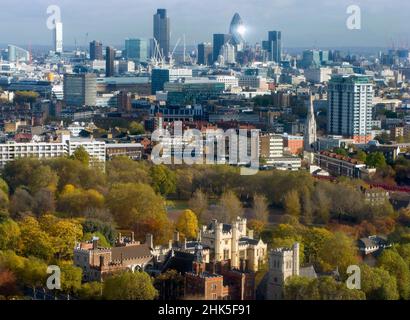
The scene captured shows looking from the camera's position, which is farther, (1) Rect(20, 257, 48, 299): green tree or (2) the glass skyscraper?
(2) the glass skyscraper

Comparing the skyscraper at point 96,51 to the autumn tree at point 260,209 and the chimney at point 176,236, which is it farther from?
the chimney at point 176,236

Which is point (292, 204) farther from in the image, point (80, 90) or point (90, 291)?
point (80, 90)

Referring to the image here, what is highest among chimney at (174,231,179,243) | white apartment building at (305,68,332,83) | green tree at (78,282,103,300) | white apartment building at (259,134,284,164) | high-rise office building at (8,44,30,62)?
high-rise office building at (8,44,30,62)

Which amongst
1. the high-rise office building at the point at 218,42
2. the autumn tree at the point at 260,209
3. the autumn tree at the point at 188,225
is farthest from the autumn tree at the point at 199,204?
the high-rise office building at the point at 218,42

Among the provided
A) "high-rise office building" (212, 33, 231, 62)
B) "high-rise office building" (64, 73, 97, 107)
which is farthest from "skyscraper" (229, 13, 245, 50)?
"high-rise office building" (64, 73, 97, 107)

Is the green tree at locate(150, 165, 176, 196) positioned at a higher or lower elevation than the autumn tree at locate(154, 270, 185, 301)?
higher

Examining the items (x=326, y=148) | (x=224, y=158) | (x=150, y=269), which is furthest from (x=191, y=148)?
(x=150, y=269)

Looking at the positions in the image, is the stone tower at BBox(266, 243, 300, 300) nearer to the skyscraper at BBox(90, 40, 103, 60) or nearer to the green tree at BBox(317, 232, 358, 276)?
the green tree at BBox(317, 232, 358, 276)

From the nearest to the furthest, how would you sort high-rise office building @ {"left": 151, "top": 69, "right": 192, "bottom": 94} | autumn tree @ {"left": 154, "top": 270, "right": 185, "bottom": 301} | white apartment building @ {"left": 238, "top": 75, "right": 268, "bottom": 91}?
autumn tree @ {"left": 154, "top": 270, "right": 185, "bottom": 301}
high-rise office building @ {"left": 151, "top": 69, "right": 192, "bottom": 94}
white apartment building @ {"left": 238, "top": 75, "right": 268, "bottom": 91}
